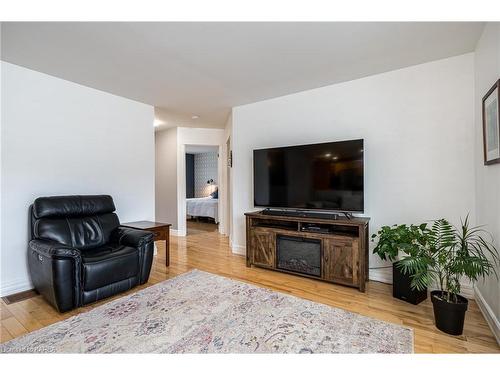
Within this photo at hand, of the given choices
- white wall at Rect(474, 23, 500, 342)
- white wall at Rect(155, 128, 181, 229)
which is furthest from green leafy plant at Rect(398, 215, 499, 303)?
white wall at Rect(155, 128, 181, 229)

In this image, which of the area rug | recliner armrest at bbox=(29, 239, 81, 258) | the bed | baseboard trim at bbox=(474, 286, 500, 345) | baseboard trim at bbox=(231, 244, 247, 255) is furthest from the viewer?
the bed

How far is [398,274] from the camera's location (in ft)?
7.75

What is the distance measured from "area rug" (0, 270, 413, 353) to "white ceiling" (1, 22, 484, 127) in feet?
7.66

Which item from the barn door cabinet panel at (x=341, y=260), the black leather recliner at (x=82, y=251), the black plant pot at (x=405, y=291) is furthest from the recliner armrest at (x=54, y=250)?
the black plant pot at (x=405, y=291)

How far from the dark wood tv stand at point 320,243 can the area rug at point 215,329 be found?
546 mm

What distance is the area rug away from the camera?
1.63 m

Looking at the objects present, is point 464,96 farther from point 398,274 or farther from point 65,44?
point 65,44

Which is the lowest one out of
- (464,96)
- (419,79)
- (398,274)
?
(398,274)

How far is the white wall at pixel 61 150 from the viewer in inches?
99.3

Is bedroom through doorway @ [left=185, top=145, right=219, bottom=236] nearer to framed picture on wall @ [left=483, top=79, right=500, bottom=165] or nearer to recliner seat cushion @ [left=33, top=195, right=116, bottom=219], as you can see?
recliner seat cushion @ [left=33, top=195, right=116, bottom=219]

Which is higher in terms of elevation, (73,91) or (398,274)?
(73,91)

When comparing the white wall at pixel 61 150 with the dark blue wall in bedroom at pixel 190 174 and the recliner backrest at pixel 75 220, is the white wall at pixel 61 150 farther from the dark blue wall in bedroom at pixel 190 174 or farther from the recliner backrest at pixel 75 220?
the dark blue wall in bedroom at pixel 190 174
